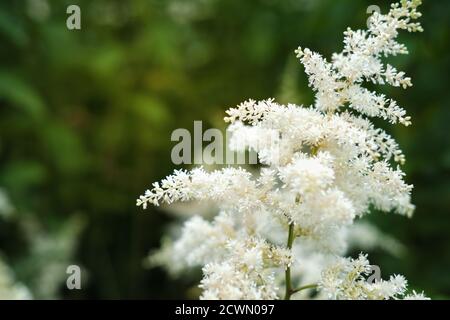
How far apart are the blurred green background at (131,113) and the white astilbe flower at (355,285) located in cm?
175

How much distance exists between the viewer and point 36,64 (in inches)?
172

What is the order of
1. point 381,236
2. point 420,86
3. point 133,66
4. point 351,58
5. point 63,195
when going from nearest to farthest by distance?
point 351,58 < point 381,236 < point 420,86 < point 63,195 < point 133,66

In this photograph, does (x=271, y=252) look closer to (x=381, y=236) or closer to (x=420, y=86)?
(x=381, y=236)

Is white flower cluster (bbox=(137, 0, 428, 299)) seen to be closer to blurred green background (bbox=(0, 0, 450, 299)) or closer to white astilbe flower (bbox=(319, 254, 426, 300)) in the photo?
white astilbe flower (bbox=(319, 254, 426, 300))

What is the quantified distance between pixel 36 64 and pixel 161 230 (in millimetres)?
1420

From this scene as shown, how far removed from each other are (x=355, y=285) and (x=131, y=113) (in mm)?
3070

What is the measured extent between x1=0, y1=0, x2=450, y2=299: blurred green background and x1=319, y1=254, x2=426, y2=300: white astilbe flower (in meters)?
1.75

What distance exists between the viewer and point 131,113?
434 centimetres

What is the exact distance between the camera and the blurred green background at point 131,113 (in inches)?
134

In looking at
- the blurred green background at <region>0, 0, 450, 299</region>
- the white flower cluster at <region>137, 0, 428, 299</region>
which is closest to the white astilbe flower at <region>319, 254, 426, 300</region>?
the white flower cluster at <region>137, 0, 428, 299</region>

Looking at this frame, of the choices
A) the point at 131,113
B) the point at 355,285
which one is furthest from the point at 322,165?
the point at 131,113
